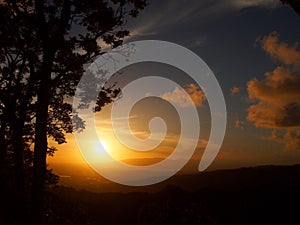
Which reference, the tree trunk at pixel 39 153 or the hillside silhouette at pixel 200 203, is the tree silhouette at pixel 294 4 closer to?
the tree trunk at pixel 39 153

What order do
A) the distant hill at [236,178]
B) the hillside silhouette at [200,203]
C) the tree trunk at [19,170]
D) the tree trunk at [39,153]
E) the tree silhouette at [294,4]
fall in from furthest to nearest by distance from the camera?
the distant hill at [236,178] < the hillside silhouette at [200,203] < the tree trunk at [19,170] < the tree trunk at [39,153] < the tree silhouette at [294,4]

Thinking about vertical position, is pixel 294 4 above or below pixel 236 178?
below

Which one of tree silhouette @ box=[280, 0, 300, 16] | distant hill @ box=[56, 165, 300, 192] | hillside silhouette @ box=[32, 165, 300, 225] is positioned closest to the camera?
tree silhouette @ box=[280, 0, 300, 16]

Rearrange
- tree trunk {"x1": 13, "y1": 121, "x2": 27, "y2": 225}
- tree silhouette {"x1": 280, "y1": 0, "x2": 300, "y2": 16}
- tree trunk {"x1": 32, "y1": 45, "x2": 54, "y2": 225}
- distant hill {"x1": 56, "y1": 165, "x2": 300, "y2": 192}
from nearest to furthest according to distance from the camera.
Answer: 1. tree silhouette {"x1": 280, "y1": 0, "x2": 300, "y2": 16}
2. tree trunk {"x1": 32, "y1": 45, "x2": 54, "y2": 225}
3. tree trunk {"x1": 13, "y1": 121, "x2": 27, "y2": 225}
4. distant hill {"x1": 56, "y1": 165, "x2": 300, "y2": 192}

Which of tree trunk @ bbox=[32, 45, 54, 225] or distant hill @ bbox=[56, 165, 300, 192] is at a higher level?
distant hill @ bbox=[56, 165, 300, 192]

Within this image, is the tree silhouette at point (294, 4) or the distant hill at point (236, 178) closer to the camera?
the tree silhouette at point (294, 4)

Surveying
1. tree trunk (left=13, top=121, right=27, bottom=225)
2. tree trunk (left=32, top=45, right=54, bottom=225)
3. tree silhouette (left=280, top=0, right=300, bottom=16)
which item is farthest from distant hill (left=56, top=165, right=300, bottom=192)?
tree silhouette (left=280, top=0, right=300, bottom=16)

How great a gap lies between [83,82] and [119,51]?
5126 mm

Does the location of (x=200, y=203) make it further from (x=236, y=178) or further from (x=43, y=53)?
(x=236, y=178)

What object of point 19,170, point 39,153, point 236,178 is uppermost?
point 236,178

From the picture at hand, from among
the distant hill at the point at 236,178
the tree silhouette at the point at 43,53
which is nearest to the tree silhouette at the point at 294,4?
the tree silhouette at the point at 43,53

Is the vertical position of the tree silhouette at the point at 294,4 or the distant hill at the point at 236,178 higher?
the distant hill at the point at 236,178

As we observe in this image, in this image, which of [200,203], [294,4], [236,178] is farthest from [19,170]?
[236,178]

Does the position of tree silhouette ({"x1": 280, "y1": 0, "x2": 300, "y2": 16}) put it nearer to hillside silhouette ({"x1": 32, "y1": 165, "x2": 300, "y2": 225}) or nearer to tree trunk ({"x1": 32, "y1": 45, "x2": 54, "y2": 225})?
tree trunk ({"x1": 32, "y1": 45, "x2": 54, "y2": 225})
